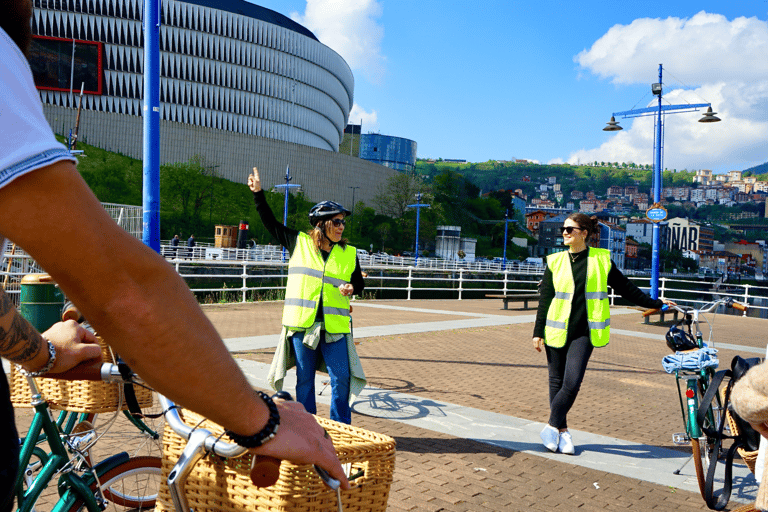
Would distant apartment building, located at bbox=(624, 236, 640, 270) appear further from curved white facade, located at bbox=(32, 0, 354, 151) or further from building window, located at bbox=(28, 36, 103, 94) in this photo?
building window, located at bbox=(28, 36, 103, 94)

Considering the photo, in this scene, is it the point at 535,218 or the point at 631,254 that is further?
the point at 535,218

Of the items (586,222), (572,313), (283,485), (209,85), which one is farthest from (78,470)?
(209,85)

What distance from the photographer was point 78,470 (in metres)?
2.47

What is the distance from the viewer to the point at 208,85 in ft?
247

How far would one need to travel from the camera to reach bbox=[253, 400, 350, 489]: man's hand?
1.09 metres

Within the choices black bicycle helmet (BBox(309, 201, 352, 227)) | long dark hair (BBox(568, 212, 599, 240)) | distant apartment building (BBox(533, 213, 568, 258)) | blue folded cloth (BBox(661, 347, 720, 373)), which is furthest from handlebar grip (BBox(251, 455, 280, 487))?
distant apartment building (BBox(533, 213, 568, 258))

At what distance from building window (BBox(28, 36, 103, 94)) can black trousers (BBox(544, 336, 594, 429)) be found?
6553 cm

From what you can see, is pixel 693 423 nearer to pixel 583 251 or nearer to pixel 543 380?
pixel 583 251

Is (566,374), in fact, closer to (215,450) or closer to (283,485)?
(283,485)

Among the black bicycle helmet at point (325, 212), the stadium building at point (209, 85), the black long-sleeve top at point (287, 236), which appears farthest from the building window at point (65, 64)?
the black bicycle helmet at point (325, 212)

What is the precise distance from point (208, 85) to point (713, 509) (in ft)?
254

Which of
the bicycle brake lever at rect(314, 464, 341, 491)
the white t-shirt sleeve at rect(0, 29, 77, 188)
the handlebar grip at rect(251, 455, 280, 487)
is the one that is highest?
the white t-shirt sleeve at rect(0, 29, 77, 188)

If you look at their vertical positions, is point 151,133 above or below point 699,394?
above

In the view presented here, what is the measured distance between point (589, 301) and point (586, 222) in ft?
2.31
